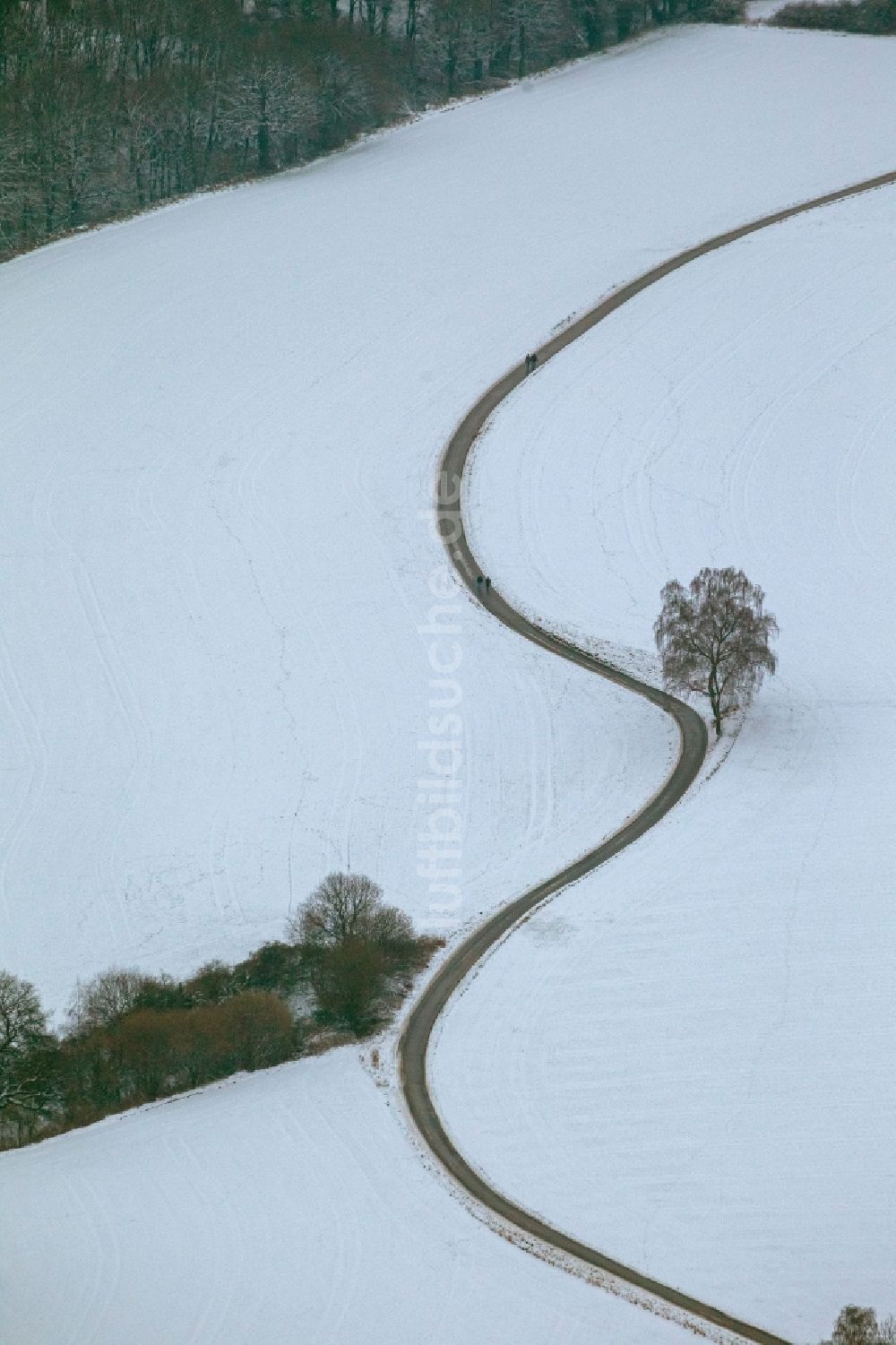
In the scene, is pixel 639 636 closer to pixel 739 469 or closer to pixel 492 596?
pixel 492 596

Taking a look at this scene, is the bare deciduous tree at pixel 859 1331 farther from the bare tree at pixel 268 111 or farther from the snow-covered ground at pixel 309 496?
the bare tree at pixel 268 111

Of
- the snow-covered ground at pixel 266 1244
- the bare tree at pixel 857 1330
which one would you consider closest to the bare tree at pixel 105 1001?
the snow-covered ground at pixel 266 1244

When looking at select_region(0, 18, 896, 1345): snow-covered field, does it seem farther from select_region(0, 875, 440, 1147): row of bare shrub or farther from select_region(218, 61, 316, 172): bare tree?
select_region(218, 61, 316, 172): bare tree

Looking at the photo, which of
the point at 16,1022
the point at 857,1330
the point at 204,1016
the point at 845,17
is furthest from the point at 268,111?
the point at 857,1330

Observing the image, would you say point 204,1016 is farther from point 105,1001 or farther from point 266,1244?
point 266,1244

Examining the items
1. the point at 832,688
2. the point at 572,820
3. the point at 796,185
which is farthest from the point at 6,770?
the point at 796,185

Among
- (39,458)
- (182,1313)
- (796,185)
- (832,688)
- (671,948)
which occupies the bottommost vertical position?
(182,1313)
